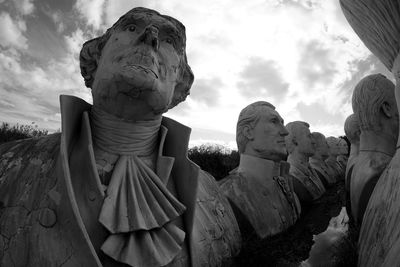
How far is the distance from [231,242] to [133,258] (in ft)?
3.42

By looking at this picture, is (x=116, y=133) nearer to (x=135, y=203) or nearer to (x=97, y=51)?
(x=135, y=203)

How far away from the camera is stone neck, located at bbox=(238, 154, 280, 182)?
4.35 metres

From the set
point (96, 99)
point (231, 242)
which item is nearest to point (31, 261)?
point (96, 99)

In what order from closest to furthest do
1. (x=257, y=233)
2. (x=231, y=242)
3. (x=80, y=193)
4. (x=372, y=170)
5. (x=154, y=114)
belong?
1. (x=80, y=193)
2. (x=154, y=114)
3. (x=231, y=242)
4. (x=372, y=170)
5. (x=257, y=233)

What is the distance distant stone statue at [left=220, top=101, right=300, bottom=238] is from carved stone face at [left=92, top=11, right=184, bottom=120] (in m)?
2.27

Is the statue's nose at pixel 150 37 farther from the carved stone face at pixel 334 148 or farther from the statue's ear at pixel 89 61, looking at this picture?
the carved stone face at pixel 334 148

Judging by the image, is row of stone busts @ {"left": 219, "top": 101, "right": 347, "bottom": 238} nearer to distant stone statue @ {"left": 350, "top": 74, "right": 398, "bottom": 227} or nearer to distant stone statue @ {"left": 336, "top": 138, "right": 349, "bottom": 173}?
distant stone statue @ {"left": 350, "top": 74, "right": 398, "bottom": 227}

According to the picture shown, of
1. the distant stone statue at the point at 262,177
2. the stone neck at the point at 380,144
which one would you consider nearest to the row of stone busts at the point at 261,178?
the distant stone statue at the point at 262,177

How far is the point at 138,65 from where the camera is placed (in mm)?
1933

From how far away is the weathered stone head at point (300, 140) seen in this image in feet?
23.3

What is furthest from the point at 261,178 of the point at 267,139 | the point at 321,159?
the point at 321,159

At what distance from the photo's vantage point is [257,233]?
3.76 metres

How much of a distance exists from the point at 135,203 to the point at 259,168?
282 cm

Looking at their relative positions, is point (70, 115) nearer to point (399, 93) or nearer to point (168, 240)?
point (168, 240)
